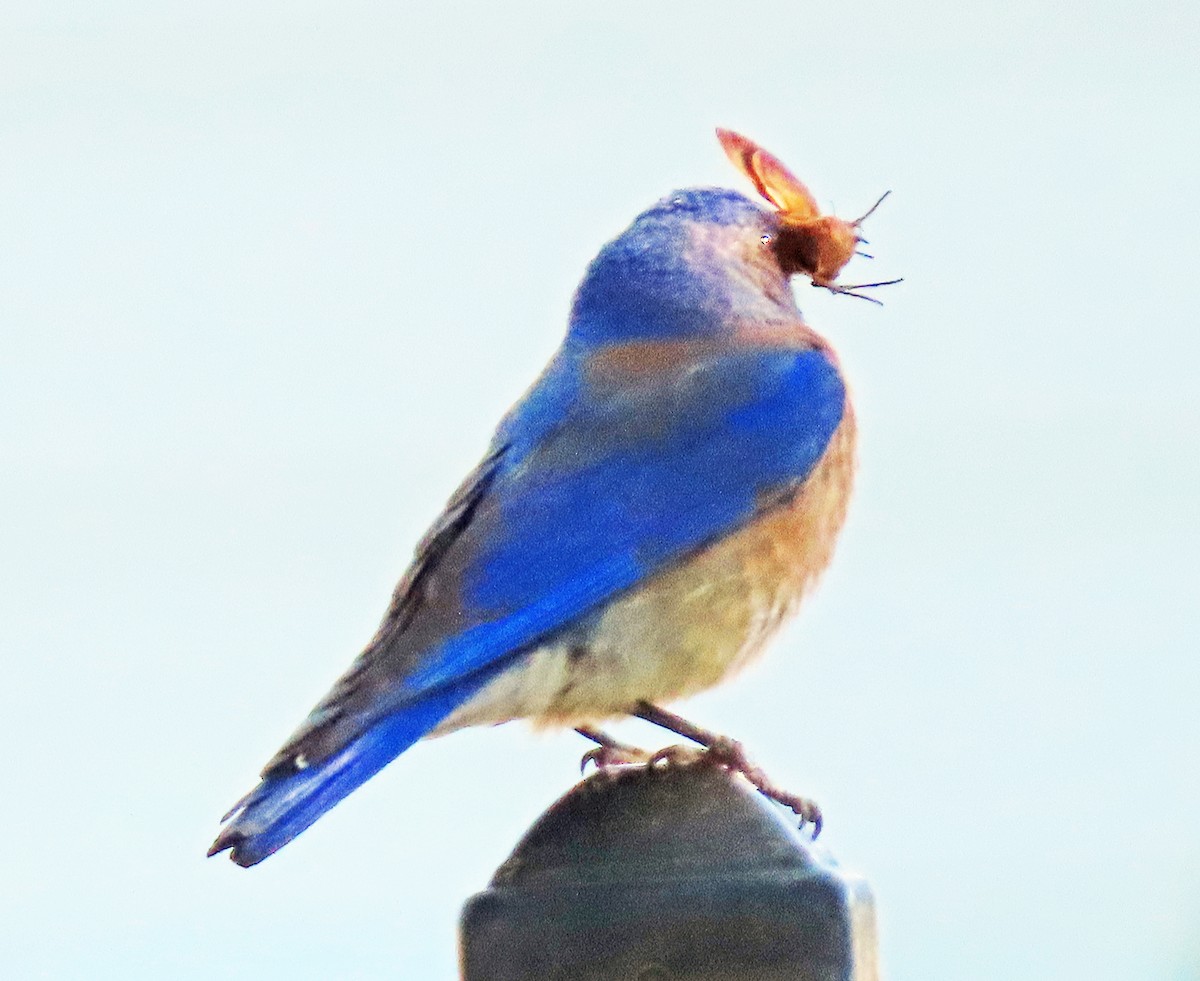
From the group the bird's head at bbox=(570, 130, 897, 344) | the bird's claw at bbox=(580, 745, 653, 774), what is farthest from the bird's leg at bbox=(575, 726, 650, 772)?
the bird's head at bbox=(570, 130, 897, 344)

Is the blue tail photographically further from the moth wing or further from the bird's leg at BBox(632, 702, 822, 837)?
the moth wing

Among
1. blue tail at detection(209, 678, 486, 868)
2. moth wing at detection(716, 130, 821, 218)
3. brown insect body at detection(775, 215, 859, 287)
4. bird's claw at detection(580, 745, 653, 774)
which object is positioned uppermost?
moth wing at detection(716, 130, 821, 218)

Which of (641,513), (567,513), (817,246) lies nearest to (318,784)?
(567,513)

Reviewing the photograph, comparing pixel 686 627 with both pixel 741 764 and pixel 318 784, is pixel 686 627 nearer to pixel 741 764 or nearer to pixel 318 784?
pixel 741 764

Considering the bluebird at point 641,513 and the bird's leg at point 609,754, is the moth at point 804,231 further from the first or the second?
the bird's leg at point 609,754

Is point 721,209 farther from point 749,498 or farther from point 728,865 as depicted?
point 728,865
